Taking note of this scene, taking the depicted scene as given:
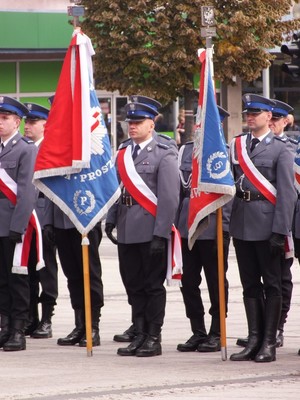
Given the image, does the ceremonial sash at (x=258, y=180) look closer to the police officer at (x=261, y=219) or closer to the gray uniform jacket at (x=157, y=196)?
the police officer at (x=261, y=219)

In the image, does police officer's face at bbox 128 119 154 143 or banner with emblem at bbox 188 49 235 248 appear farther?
police officer's face at bbox 128 119 154 143

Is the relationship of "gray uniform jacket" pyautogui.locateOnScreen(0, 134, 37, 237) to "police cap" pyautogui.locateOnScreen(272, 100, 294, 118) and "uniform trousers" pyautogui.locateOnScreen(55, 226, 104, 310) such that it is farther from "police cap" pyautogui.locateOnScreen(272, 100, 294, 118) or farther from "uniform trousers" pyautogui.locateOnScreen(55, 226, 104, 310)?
"police cap" pyautogui.locateOnScreen(272, 100, 294, 118)

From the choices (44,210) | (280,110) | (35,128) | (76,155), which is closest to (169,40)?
(35,128)

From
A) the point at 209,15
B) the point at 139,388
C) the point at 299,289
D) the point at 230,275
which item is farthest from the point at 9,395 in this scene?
the point at 230,275

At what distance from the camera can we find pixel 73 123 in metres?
11.2

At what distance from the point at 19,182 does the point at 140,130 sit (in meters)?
1.09

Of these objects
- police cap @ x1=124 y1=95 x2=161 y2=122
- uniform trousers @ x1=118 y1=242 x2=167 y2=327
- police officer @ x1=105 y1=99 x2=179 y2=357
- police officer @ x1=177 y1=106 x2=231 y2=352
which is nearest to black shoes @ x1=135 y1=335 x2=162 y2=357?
police officer @ x1=105 y1=99 x2=179 y2=357

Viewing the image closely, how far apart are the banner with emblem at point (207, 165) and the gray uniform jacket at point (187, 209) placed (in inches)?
8.2

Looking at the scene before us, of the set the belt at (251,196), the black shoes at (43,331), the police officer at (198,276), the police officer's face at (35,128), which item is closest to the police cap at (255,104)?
the police officer at (198,276)

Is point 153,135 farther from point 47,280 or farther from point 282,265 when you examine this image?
point 47,280

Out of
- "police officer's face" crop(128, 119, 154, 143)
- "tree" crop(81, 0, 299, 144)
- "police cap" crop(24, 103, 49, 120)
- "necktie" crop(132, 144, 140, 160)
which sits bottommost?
"necktie" crop(132, 144, 140, 160)

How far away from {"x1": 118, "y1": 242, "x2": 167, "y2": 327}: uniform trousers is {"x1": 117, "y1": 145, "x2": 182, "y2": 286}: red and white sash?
8 cm

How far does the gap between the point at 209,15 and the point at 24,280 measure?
269 centimetres

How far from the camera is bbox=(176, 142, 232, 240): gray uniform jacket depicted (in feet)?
37.1
